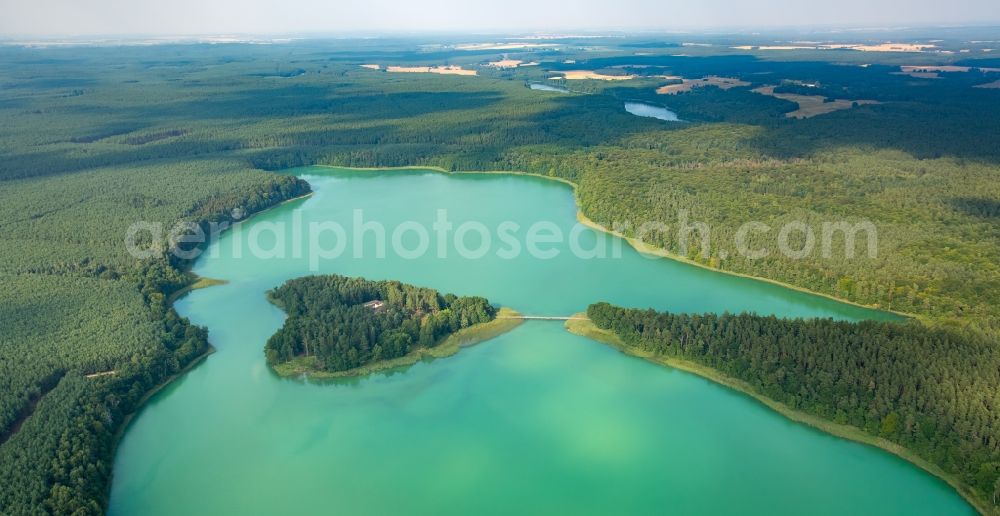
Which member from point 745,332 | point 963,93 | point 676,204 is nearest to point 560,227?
point 676,204

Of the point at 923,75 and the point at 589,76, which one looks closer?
the point at 923,75

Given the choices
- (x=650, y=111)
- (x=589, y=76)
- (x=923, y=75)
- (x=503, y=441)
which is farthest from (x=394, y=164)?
(x=923, y=75)

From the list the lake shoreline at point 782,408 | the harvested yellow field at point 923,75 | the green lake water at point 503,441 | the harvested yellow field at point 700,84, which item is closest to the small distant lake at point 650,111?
the harvested yellow field at point 700,84

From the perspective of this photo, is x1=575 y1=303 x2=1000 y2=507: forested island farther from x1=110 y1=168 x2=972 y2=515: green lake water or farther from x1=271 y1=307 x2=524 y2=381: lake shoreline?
x1=271 y1=307 x2=524 y2=381: lake shoreline

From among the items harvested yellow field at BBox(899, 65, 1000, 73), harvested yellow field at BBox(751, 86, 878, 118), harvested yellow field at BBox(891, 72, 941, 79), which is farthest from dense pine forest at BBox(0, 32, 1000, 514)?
harvested yellow field at BBox(899, 65, 1000, 73)

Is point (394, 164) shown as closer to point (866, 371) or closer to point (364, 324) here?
point (364, 324)

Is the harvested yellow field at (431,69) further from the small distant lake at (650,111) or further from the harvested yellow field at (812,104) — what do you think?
the harvested yellow field at (812,104)
